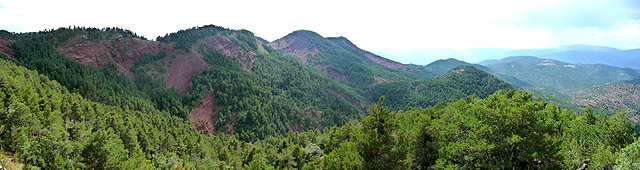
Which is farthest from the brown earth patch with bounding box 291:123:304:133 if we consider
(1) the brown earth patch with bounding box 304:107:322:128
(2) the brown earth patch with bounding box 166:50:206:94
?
(2) the brown earth patch with bounding box 166:50:206:94

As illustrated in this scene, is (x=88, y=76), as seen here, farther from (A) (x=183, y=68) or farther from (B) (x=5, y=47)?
(A) (x=183, y=68)

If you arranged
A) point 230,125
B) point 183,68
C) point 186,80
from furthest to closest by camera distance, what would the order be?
point 183,68, point 186,80, point 230,125

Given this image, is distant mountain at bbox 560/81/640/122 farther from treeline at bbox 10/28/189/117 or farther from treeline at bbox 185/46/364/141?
treeline at bbox 10/28/189/117

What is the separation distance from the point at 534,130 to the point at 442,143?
655 cm

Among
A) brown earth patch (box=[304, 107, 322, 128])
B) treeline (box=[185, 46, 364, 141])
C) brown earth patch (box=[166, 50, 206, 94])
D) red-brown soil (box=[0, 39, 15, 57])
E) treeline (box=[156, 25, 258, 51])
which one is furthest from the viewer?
treeline (box=[156, 25, 258, 51])

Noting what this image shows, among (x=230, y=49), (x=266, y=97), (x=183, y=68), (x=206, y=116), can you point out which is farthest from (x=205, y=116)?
(x=230, y=49)

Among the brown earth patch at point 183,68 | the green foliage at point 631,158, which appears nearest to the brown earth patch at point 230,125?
the brown earth patch at point 183,68

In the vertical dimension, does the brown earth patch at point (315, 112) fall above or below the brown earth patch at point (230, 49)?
below

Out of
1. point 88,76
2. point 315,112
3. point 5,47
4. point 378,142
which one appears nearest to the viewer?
point 378,142

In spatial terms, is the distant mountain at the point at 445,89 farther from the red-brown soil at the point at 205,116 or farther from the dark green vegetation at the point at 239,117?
the red-brown soil at the point at 205,116

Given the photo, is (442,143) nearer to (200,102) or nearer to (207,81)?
(200,102)

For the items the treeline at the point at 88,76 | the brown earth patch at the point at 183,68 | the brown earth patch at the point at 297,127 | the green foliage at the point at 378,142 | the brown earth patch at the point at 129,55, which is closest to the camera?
the green foliage at the point at 378,142

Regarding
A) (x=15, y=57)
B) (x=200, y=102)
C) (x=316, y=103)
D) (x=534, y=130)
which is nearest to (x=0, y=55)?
(x=15, y=57)

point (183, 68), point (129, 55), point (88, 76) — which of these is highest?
point (129, 55)
